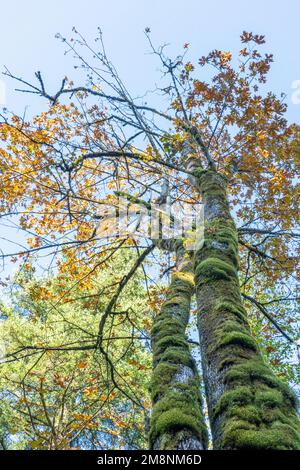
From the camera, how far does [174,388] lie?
2.44m

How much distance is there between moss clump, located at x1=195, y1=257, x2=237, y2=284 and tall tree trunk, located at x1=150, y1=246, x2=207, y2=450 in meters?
0.59

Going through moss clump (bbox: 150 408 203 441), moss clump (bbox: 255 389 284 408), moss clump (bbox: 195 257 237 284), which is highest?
moss clump (bbox: 195 257 237 284)

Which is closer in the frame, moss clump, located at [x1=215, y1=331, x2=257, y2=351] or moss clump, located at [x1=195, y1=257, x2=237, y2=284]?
moss clump, located at [x1=215, y1=331, x2=257, y2=351]

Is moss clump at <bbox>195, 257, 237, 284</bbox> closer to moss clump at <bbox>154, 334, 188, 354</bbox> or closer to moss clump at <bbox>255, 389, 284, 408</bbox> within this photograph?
moss clump at <bbox>154, 334, 188, 354</bbox>

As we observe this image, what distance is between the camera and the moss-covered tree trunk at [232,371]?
68.7 inches

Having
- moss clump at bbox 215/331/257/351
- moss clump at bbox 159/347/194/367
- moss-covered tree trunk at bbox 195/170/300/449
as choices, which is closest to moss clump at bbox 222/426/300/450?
moss-covered tree trunk at bbox 195/170/300/449

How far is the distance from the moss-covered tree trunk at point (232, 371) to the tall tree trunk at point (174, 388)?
13cm

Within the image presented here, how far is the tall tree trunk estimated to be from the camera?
6.50 feet

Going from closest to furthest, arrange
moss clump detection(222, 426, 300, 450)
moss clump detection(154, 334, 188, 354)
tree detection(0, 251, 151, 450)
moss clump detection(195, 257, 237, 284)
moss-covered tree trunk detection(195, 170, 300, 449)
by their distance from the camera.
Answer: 1. moss clump detection(222, 426, 300, 450)
2. moss-covered tree trunk detection(195, 170, 300, 449)
3. moss clump detection(154, 334, 188, 354)
4. moss clump detection(195, 257, 237, 284)
5. tree detection(0, 251, 151, 450)

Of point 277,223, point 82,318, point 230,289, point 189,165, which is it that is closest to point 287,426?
point 230,289

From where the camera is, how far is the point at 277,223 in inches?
298

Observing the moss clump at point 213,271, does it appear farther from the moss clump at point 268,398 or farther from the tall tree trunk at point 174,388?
the moss clump at point 268,398

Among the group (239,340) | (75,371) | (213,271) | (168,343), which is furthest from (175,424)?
(75,371)
